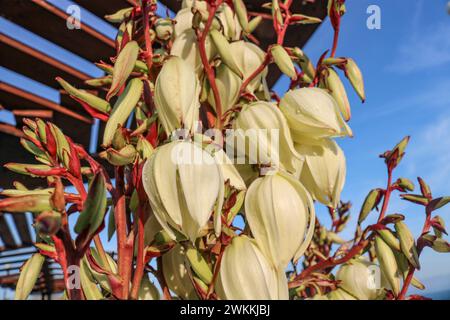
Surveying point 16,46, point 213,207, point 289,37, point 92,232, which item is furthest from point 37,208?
point 16,46

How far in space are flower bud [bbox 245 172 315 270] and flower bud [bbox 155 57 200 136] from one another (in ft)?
0.28

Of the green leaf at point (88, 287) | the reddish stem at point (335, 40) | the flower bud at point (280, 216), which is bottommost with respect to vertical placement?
the green leaf at point (88, 287)

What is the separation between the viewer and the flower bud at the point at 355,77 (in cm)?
44

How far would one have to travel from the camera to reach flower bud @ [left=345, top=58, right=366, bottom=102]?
17.4 inches

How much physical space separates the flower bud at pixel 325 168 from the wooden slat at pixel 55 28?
34.5 inches

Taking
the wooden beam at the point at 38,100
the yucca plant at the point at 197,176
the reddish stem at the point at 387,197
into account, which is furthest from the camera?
the wooden beam at the point at 38,100

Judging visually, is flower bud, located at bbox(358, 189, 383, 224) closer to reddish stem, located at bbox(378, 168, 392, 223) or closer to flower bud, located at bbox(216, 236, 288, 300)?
reddish stem, located at bbox(378, 168, 392, 223)

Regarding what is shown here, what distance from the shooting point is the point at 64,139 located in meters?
0.34

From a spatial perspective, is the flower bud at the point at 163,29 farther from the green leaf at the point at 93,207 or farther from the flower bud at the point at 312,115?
the green leaf at the point at 93,207

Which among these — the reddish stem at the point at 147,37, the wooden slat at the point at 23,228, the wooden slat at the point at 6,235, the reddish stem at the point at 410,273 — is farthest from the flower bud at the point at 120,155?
the wooden slat at the point at 6,235

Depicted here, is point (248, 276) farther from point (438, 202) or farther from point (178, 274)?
point (438, 202)

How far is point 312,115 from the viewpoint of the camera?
1.22 ft
